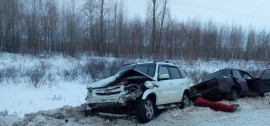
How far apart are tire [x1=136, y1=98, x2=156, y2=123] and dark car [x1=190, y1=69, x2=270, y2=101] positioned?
4.99m

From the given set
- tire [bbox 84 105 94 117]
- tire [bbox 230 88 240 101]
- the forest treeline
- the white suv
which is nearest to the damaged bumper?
the white suv

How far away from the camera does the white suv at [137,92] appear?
9445 mm

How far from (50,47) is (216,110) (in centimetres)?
2962

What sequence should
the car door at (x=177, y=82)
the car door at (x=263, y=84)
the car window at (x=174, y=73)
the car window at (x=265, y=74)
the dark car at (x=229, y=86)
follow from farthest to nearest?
the car window at (x=265, y=74)
the car door at (x=263, y=84)
the dark car at (x=229, y=86)
the car window at (x=174, y=73)
the car door at (x=177, y=82)

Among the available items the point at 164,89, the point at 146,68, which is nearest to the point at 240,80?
the point at 164,89

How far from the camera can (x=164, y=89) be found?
1077cm

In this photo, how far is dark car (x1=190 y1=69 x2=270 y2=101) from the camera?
14062mm

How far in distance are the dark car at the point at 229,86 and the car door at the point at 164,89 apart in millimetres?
3369

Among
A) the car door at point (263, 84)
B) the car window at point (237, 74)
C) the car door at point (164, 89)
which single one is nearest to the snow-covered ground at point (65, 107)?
the car door at point (164, 89)

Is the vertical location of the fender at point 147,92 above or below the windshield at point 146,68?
below

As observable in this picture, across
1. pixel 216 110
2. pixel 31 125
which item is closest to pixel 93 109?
pixel 31 125

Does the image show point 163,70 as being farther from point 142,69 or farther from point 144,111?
point 144,111

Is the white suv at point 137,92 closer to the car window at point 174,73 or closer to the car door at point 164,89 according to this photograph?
the car door at point 164,89

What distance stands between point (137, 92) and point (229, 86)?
6391 millimetres
